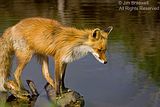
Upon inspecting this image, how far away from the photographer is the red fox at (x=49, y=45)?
8.29 metres

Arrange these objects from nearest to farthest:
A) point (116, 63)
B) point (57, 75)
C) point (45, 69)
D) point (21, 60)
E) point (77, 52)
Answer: point (77, 52) → point (57, 75) → point (21, 60) → point (45, 69) → point (116, 63)

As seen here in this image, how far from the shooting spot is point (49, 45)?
8.66m

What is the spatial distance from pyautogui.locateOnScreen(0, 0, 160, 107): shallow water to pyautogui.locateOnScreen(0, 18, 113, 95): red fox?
2.20ft

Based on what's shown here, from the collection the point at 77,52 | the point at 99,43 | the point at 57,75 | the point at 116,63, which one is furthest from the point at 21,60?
the point at 116,63

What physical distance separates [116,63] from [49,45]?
2.73m

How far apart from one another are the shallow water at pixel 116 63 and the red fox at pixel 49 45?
67cm

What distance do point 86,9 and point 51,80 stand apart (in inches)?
435

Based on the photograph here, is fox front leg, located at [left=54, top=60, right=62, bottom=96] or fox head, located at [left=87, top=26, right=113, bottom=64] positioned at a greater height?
fox head, located at [left=87, top=26, right=113, bottom=64]

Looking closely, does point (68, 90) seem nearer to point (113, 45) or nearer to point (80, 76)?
point (80, 76)

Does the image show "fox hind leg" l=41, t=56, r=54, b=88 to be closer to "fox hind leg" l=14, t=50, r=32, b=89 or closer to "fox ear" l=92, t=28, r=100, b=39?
"fox hind leg" l=14, t=50, r=32, b=89

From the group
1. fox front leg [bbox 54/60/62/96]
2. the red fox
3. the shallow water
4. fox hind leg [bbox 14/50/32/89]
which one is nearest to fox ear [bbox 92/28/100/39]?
the red fox

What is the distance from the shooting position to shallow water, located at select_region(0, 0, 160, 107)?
8797mm

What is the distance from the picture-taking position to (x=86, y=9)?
19844 mm

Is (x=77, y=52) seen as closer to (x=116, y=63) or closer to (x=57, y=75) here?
(x=57, y=75)
